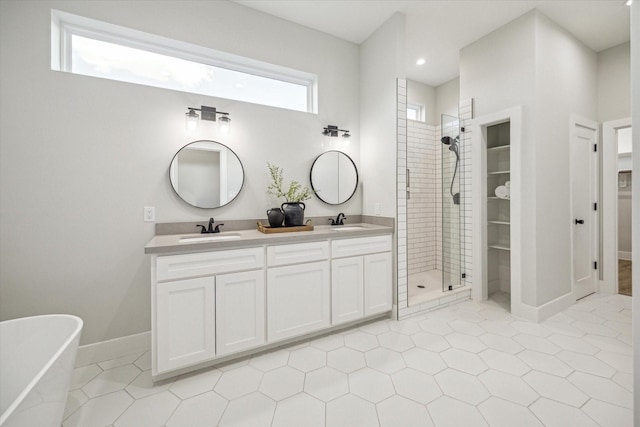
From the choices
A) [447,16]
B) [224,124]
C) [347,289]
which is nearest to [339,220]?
[347,289]

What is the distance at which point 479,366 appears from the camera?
77.6 inches

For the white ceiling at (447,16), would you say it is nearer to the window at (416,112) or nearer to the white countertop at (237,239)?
the window at (416,112)

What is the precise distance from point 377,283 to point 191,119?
7.57 ft

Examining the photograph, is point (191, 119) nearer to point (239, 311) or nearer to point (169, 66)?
point (169, 66)

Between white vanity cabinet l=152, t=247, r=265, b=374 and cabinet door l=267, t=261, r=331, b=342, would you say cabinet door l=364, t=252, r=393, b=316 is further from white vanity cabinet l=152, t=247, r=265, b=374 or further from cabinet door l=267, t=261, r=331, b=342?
white vanity cabinet l=152, t=247, r=265, b=374

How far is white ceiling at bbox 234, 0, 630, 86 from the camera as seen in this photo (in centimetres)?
263

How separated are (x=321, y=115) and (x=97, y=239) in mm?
2362

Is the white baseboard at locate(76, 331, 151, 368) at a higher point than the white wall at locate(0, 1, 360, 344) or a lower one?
lower

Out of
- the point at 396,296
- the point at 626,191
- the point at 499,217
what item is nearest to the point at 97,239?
the point at 396,296

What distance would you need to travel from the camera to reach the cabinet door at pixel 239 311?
6.39 ft

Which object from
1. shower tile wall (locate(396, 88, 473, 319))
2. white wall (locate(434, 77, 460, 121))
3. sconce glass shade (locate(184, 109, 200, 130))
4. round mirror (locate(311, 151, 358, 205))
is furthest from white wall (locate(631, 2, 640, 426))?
white wall (locate(434, 77, 460, 121))

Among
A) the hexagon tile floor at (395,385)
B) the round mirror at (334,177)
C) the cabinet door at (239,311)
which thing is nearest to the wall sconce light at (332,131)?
the round mirror at (334,177)

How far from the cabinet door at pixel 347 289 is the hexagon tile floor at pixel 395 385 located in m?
0.19

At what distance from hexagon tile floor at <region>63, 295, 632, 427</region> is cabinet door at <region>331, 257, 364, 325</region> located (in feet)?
0.61
